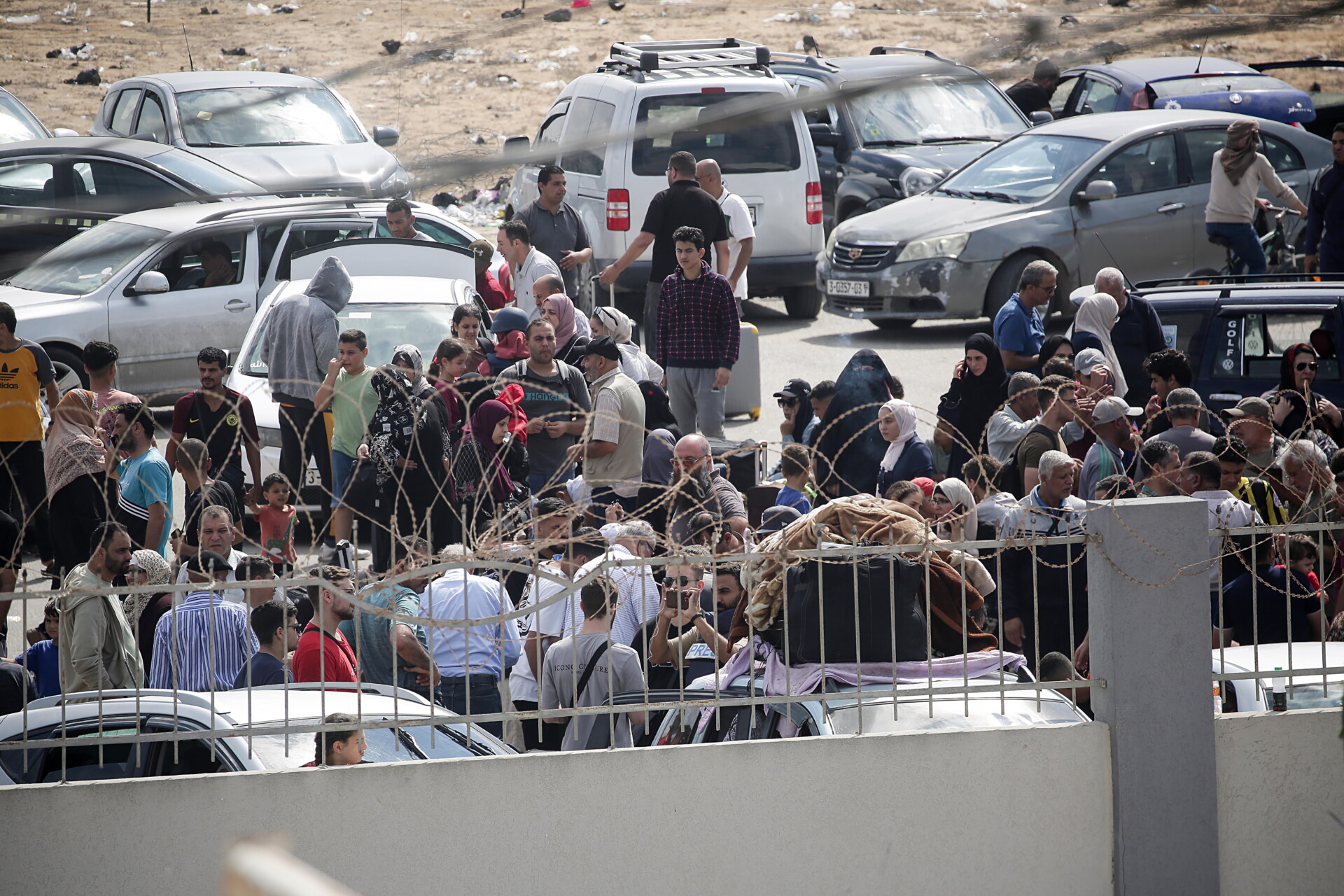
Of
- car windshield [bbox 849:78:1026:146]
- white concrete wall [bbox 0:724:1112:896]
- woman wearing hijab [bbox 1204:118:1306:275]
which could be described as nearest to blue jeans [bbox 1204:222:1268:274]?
woman wearing hijab [bbox 1204:118:1306:275]

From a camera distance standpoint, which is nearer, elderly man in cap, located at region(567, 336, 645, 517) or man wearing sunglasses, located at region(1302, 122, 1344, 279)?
elderly man in cap, located at region(567, 336, 645, 517)

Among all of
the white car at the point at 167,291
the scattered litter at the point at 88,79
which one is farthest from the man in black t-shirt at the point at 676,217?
the scattered litter at the point at 88,79

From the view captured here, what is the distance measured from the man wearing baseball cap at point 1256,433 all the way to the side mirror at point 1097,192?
5379mm

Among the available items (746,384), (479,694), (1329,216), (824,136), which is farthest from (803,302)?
(479,694)

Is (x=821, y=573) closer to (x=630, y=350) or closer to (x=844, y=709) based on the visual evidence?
(x=844, y=709)

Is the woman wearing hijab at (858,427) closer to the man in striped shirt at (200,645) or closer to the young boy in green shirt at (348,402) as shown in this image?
the young boy in green shirt at (348,402)

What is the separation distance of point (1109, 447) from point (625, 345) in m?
3.53

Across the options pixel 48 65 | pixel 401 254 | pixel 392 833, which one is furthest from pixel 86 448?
pixel 48 65

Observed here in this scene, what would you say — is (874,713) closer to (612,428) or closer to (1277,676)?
(1277,676)

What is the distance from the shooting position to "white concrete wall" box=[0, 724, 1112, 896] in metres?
5.07

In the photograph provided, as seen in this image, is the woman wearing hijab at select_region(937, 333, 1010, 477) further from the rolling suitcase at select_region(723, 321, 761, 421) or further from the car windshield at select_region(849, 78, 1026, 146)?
the car windshield at select_region(849, 78, 1026, 146)

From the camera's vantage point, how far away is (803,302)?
14836 millimetres

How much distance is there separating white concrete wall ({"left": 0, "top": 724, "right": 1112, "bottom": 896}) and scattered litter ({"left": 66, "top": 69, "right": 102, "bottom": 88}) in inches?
850

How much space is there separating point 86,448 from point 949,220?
7.86 m
